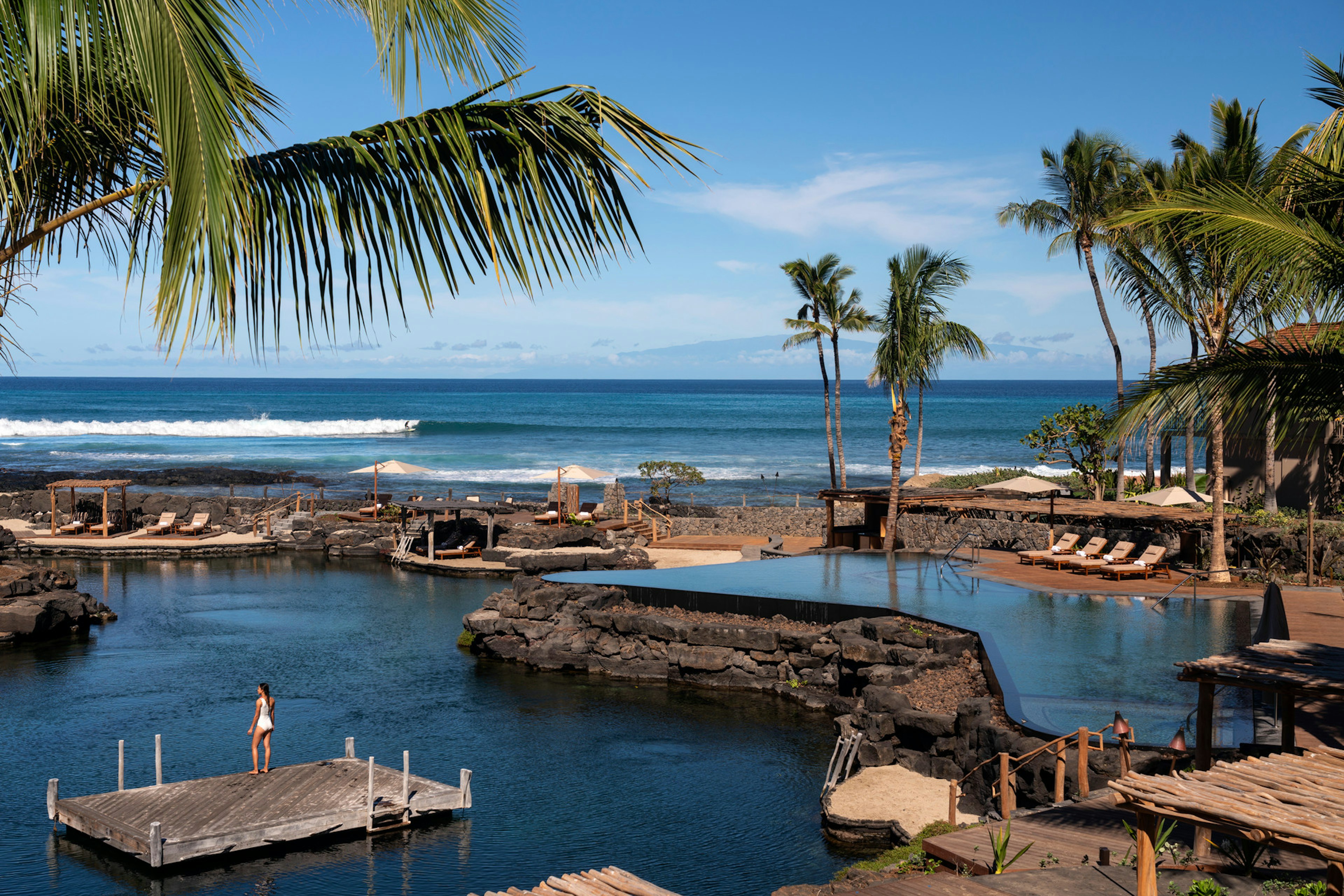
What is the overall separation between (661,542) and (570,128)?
101ft

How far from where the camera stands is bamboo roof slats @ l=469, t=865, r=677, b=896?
5.39m

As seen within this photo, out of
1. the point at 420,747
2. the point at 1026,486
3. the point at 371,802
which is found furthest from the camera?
the point at 1026,486

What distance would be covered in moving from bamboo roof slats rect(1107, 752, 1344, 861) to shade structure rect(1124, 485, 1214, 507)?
2049cm

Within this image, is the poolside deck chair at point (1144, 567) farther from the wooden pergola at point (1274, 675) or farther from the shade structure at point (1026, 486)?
the wooden pergola at point (1274, 675)

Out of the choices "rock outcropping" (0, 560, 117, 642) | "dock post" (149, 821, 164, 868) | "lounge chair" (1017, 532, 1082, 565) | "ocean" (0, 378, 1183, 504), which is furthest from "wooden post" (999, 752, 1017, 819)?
"ocean" (0, 378, 1183, 504)

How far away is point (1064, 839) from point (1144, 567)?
1345cm

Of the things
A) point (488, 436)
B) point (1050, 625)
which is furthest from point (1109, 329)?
point (488, 436)

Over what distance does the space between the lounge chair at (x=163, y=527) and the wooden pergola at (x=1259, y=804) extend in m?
37.6

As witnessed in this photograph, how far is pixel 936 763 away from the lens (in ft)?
43.1

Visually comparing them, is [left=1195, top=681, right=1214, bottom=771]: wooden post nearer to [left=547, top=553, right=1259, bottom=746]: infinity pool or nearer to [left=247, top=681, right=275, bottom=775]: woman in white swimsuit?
[left=547, top=553, right=1259, bottom=746]: infinity pool

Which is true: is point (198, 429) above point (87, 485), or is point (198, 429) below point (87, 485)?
above

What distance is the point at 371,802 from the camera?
41.1 feet

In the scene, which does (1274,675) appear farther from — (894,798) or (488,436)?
(488,436)

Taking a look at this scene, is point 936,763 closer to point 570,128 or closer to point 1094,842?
point 1094,842
